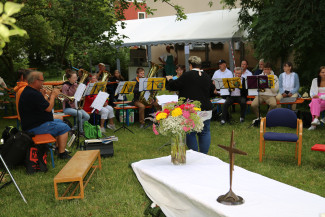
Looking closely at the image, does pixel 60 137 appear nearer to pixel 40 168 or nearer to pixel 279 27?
pixel 40 168

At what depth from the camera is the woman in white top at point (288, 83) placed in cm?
952

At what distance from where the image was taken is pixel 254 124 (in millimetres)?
9141

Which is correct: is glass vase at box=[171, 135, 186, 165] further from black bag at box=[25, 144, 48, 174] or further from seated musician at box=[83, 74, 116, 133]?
seated musician at box=[83, 74, 116, 133]

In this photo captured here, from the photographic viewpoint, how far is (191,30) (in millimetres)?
15469

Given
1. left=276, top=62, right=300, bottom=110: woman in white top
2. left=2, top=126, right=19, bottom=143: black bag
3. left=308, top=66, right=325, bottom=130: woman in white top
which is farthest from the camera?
left=276, top=62, right=300, bottom=110: woman in white top

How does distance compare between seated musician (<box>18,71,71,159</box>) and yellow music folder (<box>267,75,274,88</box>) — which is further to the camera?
yellow music folder (<box>267,75,274,88</box>)

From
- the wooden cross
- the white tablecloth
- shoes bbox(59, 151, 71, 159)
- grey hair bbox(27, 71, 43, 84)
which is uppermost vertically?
grey hair bbox(27, 71, 43, 84)

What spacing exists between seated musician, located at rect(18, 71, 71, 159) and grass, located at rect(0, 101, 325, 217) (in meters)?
0.58

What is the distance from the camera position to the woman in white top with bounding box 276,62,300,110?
31.2 feet

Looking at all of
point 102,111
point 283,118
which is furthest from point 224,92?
point 283,118

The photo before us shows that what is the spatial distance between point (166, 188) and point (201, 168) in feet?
1.94

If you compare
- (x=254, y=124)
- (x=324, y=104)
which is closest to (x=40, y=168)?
(x=254, y=124)

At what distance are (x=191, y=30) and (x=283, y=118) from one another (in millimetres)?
9678

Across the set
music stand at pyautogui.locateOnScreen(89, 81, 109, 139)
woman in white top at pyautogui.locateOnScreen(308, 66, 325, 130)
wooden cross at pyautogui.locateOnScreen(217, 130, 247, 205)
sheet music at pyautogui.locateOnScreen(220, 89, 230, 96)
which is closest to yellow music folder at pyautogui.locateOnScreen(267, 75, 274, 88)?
woman in white top at pyautogui.locateOnScreen(308, 66, 325, 130)
